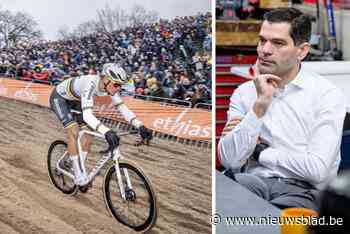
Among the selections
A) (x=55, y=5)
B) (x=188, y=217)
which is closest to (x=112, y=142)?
(x=188, y=217)

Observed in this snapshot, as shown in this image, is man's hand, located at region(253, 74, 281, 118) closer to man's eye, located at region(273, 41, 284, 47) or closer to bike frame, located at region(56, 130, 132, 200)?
man's eye, located at region(273, 41, 284, 47)

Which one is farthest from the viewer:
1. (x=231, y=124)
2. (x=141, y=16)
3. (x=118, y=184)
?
(x=231, y=124)

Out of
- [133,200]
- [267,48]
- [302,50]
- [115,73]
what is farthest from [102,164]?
[302,50]

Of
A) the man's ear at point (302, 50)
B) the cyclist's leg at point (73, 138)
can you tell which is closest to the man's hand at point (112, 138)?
the cyclist's leg at point (73, 138)

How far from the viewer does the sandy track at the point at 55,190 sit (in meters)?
2.00

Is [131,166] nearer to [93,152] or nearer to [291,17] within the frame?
[93,152]

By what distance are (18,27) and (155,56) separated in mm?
602

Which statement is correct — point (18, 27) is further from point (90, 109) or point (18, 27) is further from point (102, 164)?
point (102, 164)

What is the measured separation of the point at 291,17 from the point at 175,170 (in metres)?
0.85

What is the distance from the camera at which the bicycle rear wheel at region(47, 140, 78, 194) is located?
2.06 metres

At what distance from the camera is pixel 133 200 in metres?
2.04

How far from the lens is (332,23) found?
2430 millimetres

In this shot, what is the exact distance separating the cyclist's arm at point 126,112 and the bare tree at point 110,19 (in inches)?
11.2

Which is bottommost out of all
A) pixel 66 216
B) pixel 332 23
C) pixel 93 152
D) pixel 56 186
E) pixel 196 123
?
pixel 66 216
